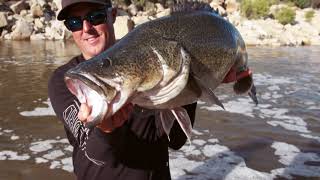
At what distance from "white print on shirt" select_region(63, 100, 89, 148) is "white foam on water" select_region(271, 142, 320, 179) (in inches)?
148

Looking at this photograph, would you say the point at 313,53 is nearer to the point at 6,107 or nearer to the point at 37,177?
the point at 6,107

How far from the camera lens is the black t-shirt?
2.39m

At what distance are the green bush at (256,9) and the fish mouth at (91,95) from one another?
32.1 m

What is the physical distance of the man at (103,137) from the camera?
2.42 m

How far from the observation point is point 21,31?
27.2m

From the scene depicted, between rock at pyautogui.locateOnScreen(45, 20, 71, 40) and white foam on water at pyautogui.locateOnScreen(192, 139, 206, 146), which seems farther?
rock at pyautogui.locateOnScreen(45, 20, 71, 40)

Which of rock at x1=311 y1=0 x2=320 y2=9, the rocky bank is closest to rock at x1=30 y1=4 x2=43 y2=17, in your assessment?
the rocky bank

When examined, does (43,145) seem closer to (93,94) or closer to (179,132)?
(179,132)

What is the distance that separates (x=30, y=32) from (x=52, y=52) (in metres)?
8.35

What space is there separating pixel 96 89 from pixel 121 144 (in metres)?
0.83

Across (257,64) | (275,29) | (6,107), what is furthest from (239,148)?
(275,29)

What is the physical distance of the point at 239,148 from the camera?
6695mm

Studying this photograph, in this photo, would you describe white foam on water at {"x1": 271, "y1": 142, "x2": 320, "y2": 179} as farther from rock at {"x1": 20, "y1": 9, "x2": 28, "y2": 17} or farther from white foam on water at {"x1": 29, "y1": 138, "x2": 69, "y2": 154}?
rock at {"x1": 20, "y1": 9, "x2": 28, "y2": 17}

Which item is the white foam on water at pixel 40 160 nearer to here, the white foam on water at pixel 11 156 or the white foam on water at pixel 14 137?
the white foam on water at pixel 11 156
